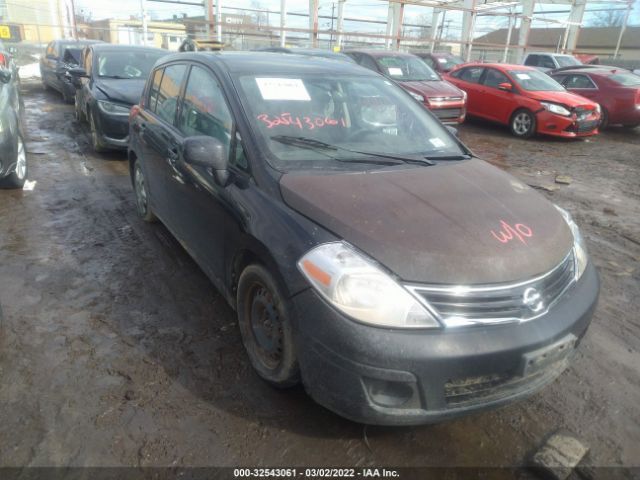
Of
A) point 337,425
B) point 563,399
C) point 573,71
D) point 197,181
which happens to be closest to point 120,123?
point 197,181

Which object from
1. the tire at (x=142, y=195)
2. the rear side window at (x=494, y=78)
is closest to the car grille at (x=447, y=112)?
the rear side window at (x=494, y=78)

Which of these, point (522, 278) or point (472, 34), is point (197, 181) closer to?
point (522, 278)

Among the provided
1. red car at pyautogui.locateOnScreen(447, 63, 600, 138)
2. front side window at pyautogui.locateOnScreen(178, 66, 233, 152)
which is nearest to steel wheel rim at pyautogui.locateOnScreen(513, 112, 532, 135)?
red car at pyautogui.locateOnScreen(447, 63, 600, 138)

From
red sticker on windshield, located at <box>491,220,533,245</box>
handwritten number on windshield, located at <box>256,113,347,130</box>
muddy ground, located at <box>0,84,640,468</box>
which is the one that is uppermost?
handwritten number on windshield, located at <box>256,113,347,130</box>

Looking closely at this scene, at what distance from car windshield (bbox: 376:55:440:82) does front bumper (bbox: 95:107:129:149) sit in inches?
248

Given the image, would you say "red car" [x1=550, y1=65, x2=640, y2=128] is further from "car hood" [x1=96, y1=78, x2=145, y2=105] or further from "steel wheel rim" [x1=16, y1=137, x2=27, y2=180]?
"steel wheel rim" [x1=16, y1=137, x2=27, y2=180]

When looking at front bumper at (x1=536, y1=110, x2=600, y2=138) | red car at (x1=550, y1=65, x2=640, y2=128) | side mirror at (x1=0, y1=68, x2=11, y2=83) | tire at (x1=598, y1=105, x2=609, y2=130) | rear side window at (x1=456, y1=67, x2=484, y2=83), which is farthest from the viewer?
tire at (x1=598, y1=105, x2=609, y2=130)

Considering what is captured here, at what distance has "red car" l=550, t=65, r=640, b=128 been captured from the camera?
1120cm

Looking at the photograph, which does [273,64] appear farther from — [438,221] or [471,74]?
[471,74]

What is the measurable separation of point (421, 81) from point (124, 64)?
6.28m

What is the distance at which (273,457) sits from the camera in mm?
2174

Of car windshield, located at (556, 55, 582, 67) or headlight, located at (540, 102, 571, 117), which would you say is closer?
headlight, located at (540, 102, 571, 117)

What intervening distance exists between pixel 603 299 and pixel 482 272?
2.25 m

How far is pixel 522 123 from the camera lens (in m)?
10.4
